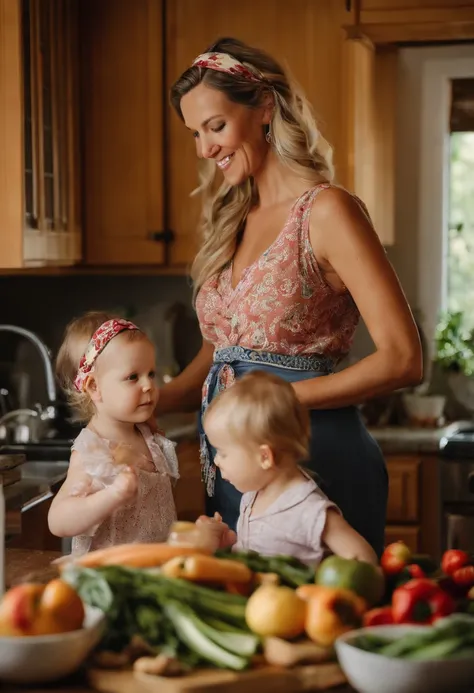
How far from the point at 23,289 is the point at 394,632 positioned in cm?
323

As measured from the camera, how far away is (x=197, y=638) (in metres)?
1.27

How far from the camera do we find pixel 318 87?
12.3 feet

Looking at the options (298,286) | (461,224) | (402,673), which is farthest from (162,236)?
(402,673)

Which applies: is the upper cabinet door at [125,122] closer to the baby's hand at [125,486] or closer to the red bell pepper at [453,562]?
the baby's hand at [125,486]

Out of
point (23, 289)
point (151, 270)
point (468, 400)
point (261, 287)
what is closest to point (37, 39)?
point (151, 270)

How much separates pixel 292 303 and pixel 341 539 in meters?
0.62

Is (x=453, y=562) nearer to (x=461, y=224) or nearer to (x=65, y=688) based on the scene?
(x=65, y=688)

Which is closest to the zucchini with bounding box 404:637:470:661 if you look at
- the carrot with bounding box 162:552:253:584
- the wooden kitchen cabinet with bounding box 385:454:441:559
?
the carrot with bounding box 162:552:253:584

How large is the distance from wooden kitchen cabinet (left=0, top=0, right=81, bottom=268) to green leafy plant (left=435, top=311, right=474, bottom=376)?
1.32 metres

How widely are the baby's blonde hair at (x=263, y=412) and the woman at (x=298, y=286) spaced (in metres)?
0.35

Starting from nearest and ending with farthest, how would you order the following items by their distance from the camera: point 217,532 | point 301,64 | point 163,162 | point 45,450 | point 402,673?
point 402,673, point 217,532, point 45,450, point 301,64, point 163,162

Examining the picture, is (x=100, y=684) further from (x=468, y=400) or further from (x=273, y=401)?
(x=468, y=400)

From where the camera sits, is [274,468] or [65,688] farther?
[274,468]

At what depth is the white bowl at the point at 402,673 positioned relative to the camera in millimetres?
1195
